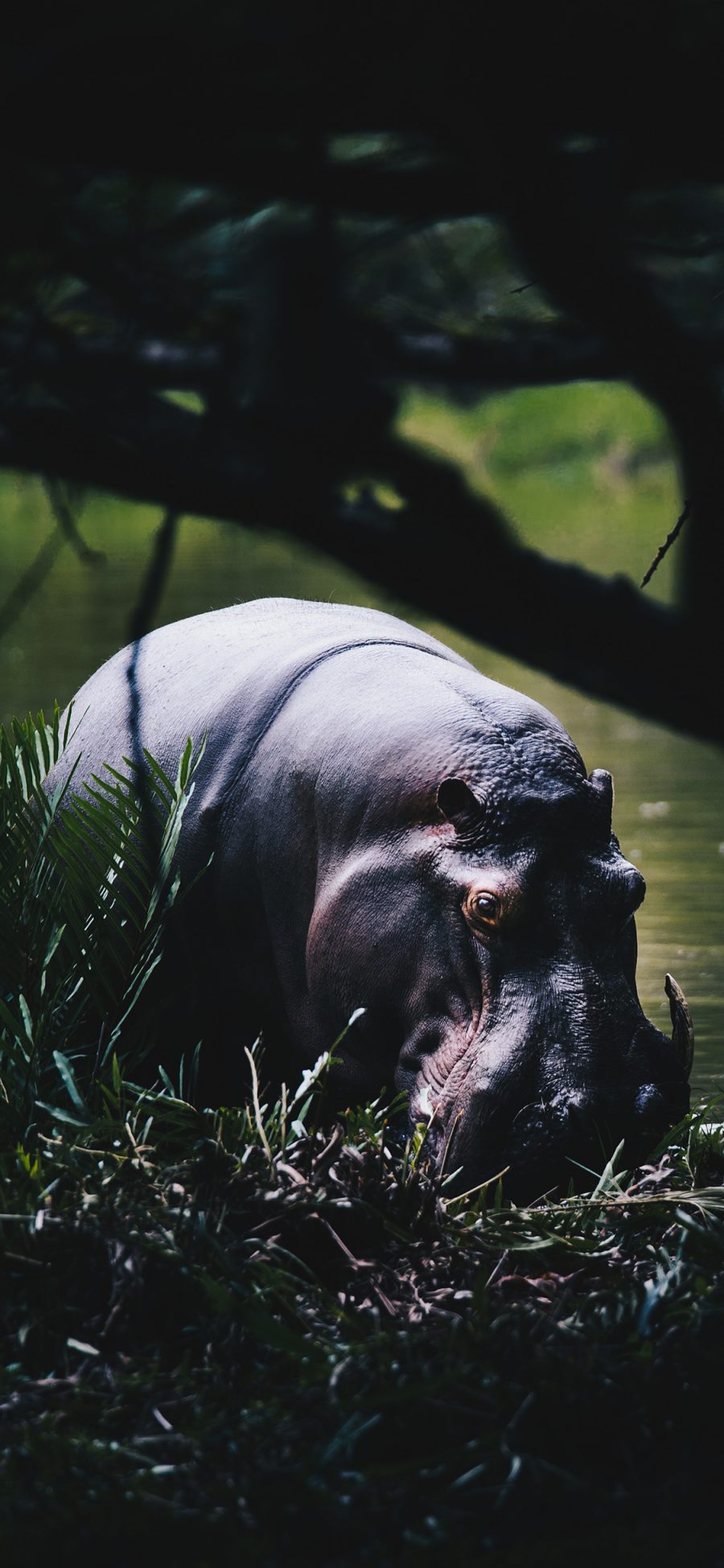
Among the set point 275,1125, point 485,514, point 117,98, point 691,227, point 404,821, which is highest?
point 117,98

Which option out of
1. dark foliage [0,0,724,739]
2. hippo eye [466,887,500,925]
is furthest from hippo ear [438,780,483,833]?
dark foliage [0,0,724,739]

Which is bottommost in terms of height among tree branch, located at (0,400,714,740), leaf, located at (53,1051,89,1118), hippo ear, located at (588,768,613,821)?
leaf, located at (53,1051,89,1118)

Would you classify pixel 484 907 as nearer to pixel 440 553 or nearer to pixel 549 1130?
pixel 549 1130

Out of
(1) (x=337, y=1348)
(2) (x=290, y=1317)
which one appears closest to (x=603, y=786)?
(2) (x=290, y=1317)

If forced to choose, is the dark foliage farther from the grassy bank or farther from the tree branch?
the grassy bank

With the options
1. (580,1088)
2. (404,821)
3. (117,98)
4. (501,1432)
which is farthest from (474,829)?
(117,98)

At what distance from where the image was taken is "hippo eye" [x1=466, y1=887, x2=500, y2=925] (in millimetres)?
3902

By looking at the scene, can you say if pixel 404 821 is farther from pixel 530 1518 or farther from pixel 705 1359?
pixel 530 1518

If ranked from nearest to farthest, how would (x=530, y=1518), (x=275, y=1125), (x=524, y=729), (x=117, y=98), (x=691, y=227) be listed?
(x=117, y=98) < (x=530, y=1518) < (x=691, y=227) < (x=275, y=1125) < (x=524, y=729)

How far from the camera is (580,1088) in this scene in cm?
379

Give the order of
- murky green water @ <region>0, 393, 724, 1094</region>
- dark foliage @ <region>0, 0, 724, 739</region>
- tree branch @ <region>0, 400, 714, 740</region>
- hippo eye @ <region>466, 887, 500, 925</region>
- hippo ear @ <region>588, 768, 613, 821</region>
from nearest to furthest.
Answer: dark foliage @ <region>0, 0, 724, 739</region>, tree branch @ <region>0, 400, 714, 740</region>, hippo eye @ <region>466, 887, 500, 925</region>, hippo ear @ <region>588, 768, 613, 821</region>, murky green water @ <region>0, 393, 724, 1094</region>

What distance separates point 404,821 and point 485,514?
2118 millimetres

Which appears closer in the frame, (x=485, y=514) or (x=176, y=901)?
(x=485, y=514)

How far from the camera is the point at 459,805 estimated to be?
4023mm
